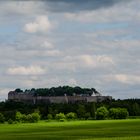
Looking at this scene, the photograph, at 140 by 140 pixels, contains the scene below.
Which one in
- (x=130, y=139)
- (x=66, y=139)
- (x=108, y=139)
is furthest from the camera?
(x=66, y=139)

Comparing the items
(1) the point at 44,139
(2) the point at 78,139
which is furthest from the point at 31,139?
(2) the point at 78,139

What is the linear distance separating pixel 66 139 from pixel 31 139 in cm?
532

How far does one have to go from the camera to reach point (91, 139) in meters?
69.9

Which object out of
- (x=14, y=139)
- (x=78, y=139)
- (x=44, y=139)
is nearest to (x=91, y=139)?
(x=78, y=139)

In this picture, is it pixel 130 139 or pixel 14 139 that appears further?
pixel 14 139

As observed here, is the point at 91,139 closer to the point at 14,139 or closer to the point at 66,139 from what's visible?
the point at 66,139

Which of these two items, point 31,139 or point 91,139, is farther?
point 31,139

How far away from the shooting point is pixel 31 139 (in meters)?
74.9

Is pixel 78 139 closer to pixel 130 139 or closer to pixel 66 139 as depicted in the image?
pixel 66 139

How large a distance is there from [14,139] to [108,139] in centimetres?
1514

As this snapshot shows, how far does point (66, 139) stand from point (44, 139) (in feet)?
11.4

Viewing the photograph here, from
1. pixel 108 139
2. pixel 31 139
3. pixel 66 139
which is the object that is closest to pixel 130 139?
pixel 108 139

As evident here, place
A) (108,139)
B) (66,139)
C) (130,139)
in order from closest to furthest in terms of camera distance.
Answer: (130,139), (108,139), (66,139)

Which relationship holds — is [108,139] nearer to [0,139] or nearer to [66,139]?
A: [66,139]
